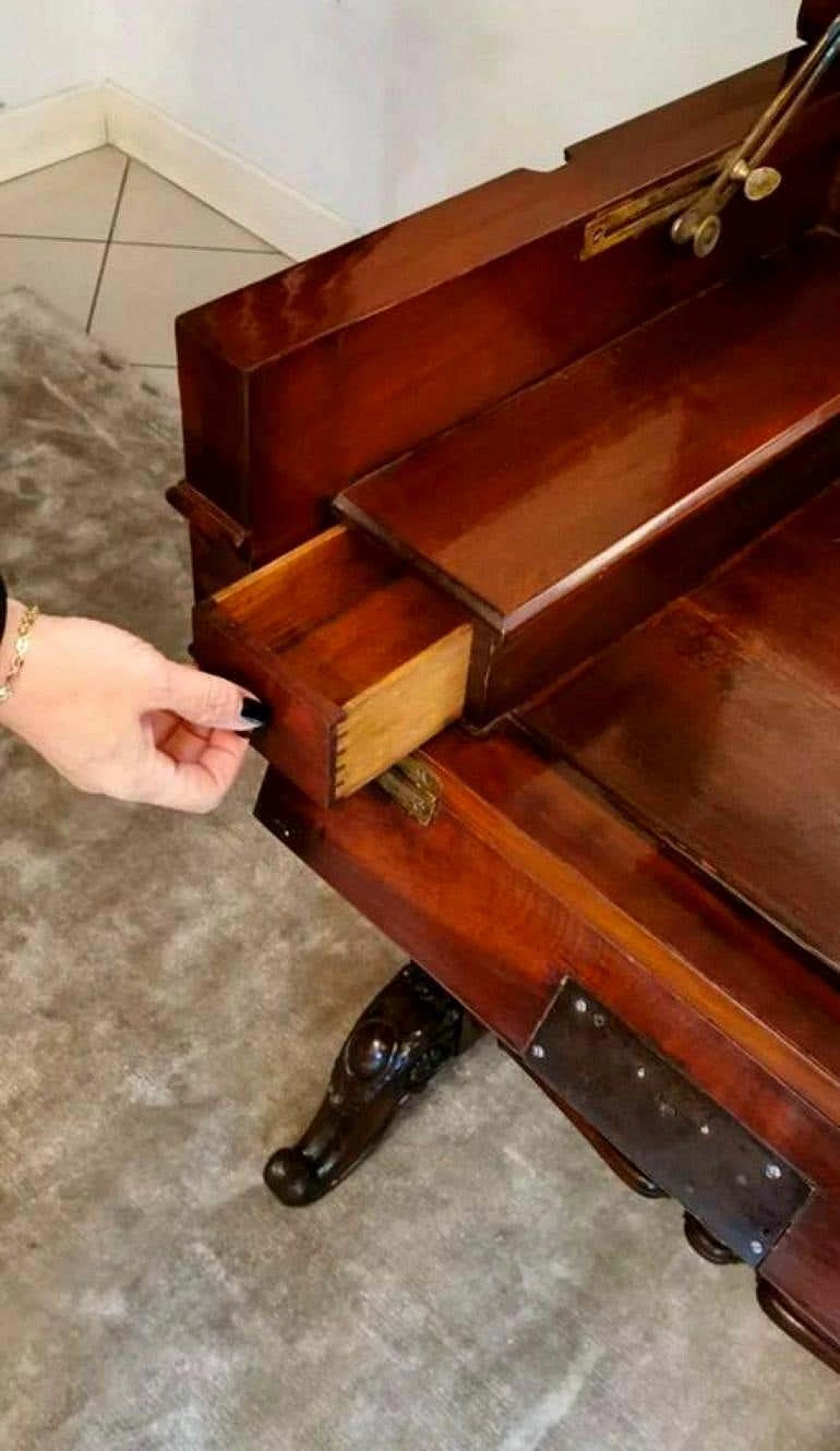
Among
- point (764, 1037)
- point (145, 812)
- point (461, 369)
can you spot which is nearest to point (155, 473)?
point (145, 812)

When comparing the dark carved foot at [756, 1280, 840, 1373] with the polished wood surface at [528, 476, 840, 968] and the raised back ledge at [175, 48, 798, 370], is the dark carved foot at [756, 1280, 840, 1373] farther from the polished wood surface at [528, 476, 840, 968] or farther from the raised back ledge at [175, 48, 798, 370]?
the raised back ledge at [175, 48, 798, 370]

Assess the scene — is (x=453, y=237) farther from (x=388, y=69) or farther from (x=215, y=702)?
(x=388, y=69)

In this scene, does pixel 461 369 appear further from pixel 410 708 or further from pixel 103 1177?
pixel 103 1177

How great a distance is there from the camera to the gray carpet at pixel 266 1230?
3.39 feet

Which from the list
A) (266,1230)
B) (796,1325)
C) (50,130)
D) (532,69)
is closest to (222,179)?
(50,130)

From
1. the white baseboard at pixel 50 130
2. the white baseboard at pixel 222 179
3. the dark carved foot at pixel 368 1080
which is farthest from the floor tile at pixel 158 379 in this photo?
the dark carved foot at pixel 368 1080

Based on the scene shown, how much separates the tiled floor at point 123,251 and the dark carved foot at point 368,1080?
1.05 meters

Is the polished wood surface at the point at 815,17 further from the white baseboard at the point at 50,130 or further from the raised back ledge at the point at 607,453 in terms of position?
the white baseboard at the point at 50,130

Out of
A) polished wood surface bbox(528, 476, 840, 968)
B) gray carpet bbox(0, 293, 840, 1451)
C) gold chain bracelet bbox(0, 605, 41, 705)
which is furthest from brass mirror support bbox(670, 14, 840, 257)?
gray carpet bbox(0, 293, 840, 1451)

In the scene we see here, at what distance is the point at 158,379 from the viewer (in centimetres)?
185

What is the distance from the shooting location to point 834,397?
28.6 inches

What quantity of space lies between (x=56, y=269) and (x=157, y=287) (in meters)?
0.16

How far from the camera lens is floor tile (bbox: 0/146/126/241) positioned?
2113 millimetres

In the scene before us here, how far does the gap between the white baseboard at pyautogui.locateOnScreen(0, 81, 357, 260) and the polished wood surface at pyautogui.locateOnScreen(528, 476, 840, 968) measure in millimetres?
1369
